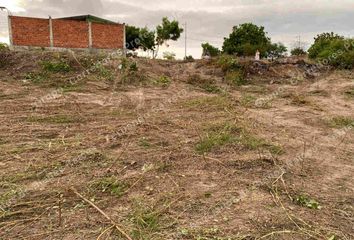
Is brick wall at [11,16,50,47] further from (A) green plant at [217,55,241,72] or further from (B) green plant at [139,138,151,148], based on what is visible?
(B) green plant at [139,138,151,148]

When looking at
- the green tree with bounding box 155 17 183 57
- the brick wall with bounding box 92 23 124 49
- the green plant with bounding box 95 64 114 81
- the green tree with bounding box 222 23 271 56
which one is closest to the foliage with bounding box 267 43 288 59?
the green tree with bounding box 222 23 271 56

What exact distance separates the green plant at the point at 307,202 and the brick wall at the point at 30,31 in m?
18.1

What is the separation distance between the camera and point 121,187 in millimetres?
3113

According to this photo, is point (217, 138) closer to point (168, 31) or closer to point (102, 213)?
point (102, 213)

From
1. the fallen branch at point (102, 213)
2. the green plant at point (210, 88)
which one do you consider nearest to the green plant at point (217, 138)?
the fallen branch at point (102, 213)

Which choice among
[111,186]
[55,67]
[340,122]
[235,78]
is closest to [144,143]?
[111,186]

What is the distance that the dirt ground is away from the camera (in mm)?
2535

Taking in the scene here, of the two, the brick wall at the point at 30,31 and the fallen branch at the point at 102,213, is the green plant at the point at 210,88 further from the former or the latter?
the brick wall at the point at 30,31

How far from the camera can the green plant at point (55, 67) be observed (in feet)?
32.8

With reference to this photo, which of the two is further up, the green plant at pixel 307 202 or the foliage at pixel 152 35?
the foliage at pixel 152 35

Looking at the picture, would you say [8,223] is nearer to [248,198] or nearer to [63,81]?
[248,198]

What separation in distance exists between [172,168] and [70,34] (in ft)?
56.7

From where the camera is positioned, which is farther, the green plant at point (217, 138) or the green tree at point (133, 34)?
the green tree at point (133, 34)

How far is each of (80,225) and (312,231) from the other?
1.82 m
